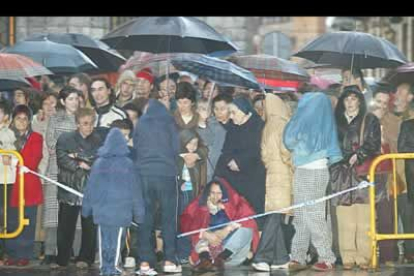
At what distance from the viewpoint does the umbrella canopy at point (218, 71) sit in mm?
11234

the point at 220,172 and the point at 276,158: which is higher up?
the point at 276,158

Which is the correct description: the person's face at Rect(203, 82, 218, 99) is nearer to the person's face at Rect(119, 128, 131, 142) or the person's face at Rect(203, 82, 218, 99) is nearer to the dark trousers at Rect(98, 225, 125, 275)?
the person's face at Rect(119, 128, 131, 142)

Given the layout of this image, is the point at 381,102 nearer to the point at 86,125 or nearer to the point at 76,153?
the point at 86,125

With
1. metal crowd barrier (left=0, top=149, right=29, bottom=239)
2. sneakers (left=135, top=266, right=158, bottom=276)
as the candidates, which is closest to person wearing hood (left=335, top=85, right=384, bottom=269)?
sneakers (left=135, top=266, right=158, bottom=276)

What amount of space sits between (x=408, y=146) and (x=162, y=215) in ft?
9.41

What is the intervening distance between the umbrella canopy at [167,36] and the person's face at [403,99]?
212 cm

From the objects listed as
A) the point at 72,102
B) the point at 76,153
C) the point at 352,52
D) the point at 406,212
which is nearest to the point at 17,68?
the point at 72,102

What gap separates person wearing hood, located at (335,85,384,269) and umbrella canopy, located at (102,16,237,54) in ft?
5.87

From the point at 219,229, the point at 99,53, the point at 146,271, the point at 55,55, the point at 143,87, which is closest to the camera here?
the point at 146,271

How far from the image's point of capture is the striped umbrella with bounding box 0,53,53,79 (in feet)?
38.7

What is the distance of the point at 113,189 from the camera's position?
1060 cm

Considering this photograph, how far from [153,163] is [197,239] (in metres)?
1.06

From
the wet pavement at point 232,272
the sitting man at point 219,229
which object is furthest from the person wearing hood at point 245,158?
the wet pavement at point 232,272
